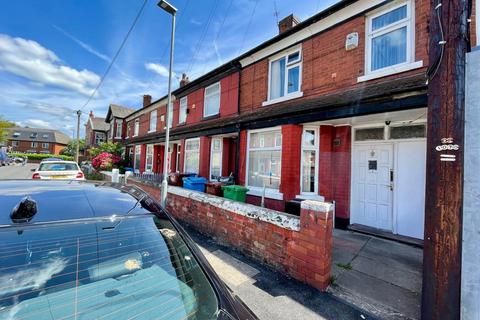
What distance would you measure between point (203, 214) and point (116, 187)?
3.01 metres

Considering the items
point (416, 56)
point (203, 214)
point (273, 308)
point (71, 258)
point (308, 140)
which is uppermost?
point (416, 56)

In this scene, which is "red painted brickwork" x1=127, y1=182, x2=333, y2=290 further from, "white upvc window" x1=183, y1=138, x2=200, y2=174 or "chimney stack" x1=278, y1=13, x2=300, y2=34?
"chimney stack" x1=278, y1=13, x2=300, y2=34

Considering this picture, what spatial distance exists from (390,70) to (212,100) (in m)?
7.40

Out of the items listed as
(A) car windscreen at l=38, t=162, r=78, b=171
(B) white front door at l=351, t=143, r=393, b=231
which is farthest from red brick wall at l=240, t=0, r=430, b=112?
(A) car windscreen at l=38, t=162, r=78, b=171

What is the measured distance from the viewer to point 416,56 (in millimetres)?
4895

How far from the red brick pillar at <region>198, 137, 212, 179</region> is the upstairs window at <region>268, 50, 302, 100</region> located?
3.59 m

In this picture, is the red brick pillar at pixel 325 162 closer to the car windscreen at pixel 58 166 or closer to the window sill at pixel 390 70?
the window sill at pixel 390 70

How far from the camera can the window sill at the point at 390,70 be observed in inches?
191

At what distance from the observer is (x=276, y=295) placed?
299cm

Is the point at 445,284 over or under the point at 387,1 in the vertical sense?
under

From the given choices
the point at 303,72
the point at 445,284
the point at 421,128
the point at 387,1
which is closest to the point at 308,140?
the point at 303,72

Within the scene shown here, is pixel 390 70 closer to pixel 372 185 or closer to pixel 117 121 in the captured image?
pixel 372 185

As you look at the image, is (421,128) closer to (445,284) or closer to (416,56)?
(416,56)

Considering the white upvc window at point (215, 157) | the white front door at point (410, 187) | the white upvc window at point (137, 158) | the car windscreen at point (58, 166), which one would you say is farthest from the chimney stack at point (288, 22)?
the white upvc window at point (137, 158)
